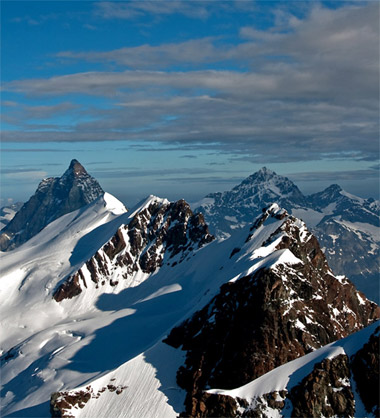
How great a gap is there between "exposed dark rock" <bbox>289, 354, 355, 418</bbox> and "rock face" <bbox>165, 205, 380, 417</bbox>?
59.2ft

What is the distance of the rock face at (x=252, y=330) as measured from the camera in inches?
6117

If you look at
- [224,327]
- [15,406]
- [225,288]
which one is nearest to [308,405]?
[224,327]

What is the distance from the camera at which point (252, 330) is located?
163 metres

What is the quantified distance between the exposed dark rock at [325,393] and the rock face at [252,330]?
1803 centimetres

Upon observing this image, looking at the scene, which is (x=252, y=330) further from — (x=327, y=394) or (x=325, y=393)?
(x=327, y=394)

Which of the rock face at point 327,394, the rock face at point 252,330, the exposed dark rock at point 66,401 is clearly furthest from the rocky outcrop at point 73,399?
the rock face at point 327,394

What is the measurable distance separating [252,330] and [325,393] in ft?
107

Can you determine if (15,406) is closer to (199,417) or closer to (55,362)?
(55,362)

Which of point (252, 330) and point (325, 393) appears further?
point (252, 330)

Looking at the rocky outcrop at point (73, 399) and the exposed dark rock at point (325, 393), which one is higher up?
the exposed dark rock at point (325, 393)

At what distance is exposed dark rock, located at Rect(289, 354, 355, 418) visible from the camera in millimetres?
135750

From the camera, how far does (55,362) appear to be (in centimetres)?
19875

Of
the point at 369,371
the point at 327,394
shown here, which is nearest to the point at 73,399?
the point at 327,394

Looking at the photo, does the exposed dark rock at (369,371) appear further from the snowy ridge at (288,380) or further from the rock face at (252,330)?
the rock face at (252,330)
